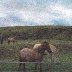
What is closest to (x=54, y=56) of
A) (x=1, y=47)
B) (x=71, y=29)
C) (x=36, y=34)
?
(x=1, y=47)

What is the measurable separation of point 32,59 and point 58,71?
3.68 meters

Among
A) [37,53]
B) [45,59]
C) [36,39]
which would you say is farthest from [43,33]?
[37,53]

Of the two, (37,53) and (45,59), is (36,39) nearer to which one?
(45,59)

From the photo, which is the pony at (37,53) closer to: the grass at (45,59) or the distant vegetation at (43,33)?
the grass at (45,59)

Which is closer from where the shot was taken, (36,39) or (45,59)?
(45,59)

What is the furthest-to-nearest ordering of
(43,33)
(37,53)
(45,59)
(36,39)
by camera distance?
(43,33) → (36,39) → (45,59) → (37,53)

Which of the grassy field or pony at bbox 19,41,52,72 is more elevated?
pony at bbox 19,41,52,72

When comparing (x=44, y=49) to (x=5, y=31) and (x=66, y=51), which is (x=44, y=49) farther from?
(x=5, y=31)

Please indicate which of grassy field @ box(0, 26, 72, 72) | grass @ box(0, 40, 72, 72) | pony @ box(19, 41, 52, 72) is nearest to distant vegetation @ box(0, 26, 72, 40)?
grassy field @ box(0, 26, 72, 72)

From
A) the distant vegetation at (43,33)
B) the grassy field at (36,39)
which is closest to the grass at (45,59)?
the grassy field at (36,39)

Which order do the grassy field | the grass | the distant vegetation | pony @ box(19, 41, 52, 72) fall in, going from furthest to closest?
the distant vegetation → the grassy field → pony @ box(19, 41, 52, 72) → the grass

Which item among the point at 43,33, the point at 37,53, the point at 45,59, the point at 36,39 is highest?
the point at 37,53

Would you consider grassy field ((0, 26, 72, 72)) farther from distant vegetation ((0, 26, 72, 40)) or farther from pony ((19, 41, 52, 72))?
pony ((19, 41, 52, 72))

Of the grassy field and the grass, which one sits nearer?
the grass
